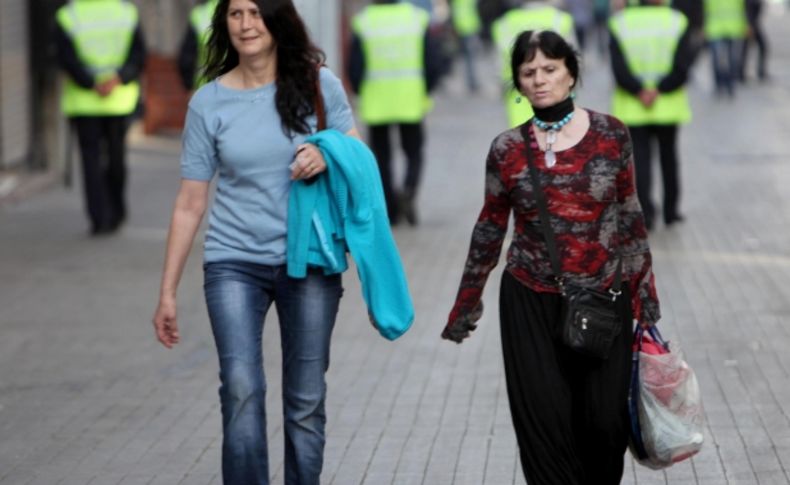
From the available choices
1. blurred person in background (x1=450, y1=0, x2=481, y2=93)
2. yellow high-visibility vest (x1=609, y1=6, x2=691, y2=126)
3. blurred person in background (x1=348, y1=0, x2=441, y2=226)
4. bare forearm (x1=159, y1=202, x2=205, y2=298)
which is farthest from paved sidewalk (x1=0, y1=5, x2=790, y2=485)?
blurred person in background (x1=450, y1=0, x2=481, y2=93)

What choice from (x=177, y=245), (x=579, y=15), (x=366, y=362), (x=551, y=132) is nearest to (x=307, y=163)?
(x=177, y=245)

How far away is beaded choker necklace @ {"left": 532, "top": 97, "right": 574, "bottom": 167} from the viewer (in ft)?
17.6

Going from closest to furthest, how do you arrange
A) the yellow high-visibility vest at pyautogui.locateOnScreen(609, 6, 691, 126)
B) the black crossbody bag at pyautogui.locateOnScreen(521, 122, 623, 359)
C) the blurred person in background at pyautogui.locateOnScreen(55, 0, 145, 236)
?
the black crossbody bag at pyautogui.locateOnScreen(521, 122, 623, 359) → the yellow high-visibility vest at pyautogui.locateOnScreen(609, 6, 691, 126) → the blurred person in background at pyautogui.locateOnScreen(55, 0, 145, 236)

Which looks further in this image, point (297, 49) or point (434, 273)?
point (434, 273)

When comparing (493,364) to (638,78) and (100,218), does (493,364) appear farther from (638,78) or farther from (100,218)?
(100,218)

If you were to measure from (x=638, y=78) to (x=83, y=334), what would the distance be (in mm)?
4675

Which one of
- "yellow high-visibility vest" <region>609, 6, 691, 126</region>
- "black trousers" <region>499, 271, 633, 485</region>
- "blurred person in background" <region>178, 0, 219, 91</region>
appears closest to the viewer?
"black trousers" <region>499, 271, 633, 485</region>

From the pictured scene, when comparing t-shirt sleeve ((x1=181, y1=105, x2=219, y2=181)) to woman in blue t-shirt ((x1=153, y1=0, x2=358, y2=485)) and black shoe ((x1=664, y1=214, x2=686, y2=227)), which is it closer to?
woman in blue t-shirt ((x1=153, y1=0, x2=358, y2=485))

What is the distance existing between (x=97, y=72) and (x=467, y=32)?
17.4 meters

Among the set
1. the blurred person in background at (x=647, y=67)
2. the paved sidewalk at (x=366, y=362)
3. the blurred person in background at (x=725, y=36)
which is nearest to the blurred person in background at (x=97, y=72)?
the paved sidewalk at (x=366, y=362)

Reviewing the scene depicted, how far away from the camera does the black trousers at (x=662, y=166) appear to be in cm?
1313

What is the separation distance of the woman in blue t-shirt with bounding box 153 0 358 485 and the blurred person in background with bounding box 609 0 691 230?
7535mm

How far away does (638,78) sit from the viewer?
1291cm

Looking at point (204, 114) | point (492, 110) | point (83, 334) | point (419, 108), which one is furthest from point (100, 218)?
point (492, 110)
